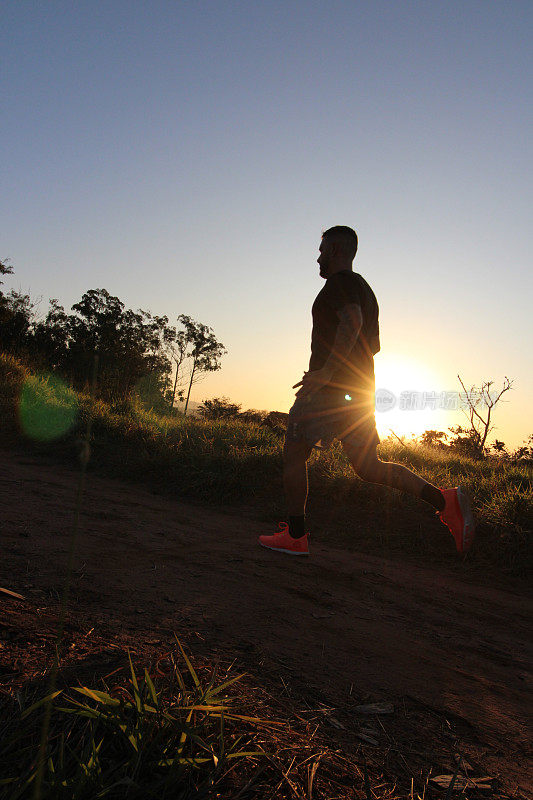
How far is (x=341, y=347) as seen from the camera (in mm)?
3211

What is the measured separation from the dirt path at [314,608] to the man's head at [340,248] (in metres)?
2.08

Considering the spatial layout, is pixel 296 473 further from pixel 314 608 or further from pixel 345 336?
pixel 314 608

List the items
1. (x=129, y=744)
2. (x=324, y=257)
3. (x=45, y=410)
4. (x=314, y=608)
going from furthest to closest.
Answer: (x=45, y=410)
(x=324, y=257)
(x=314, y=608)
(x=129, y=744)

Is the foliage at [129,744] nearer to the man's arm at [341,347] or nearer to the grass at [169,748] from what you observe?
the grass at [169,748]

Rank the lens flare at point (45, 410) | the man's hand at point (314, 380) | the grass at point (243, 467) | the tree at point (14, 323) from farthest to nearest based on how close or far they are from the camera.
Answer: the tree at point (14, 323)
the lens flare at point (45, 410)
the grass at point (243, 467)
the man's hand at point (314, 380)

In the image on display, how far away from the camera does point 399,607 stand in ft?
8.71

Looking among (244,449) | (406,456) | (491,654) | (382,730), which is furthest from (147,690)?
(406,456)

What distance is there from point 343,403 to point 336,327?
0.53m

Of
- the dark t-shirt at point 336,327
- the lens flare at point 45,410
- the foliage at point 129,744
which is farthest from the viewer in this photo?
the lens flare at point 45,410

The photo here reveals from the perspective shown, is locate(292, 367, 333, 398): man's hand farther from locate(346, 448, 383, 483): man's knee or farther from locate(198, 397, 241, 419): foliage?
locate(198, 397, 241, 419): foliage

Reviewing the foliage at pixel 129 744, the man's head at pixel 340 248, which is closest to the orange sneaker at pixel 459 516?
the man's head at pixel 340 248

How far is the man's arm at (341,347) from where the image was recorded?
3.19m

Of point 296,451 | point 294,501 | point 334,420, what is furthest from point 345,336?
point 294,501

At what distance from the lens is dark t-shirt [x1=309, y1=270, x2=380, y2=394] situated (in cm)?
328
